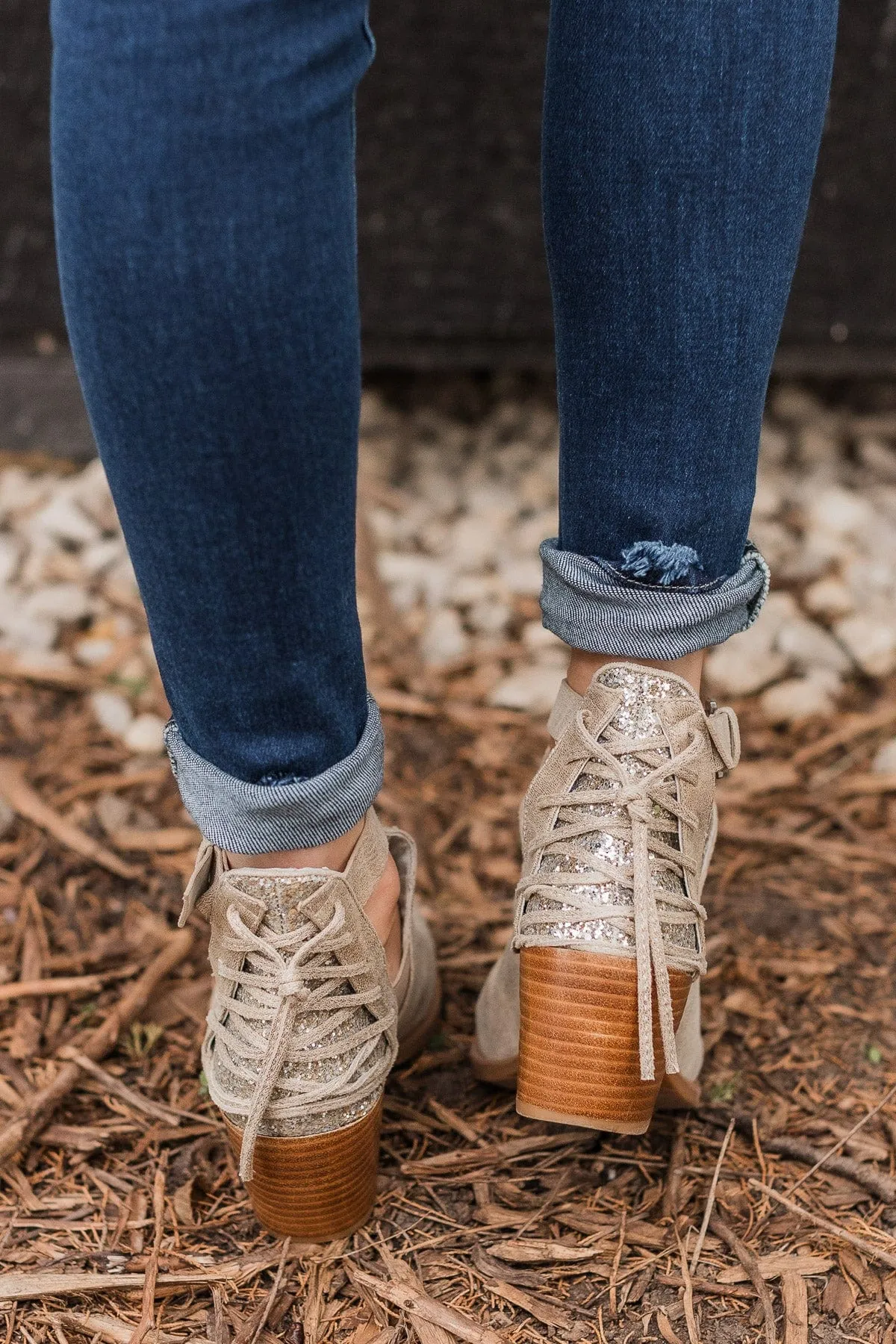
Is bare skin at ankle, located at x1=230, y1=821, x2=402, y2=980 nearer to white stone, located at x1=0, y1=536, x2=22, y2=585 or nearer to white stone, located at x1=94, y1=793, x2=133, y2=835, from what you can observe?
white stone, located at x1=94, y1=793, x2=133, y2=835

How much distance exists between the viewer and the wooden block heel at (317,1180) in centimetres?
84

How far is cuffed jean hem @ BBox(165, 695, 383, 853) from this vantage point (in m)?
0.77

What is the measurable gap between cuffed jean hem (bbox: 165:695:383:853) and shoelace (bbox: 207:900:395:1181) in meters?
0.06

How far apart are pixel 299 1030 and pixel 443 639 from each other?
1.11 m

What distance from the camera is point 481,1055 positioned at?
1033 millimetres

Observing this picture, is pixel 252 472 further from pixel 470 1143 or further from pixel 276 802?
pixel 470 1143

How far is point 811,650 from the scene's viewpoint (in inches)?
71.0

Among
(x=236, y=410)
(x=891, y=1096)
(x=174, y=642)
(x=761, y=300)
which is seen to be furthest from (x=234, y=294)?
(x=891, y=1096)

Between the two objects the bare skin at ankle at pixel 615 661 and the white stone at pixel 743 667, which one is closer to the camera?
the bare skin at ankle at pixel 615 661

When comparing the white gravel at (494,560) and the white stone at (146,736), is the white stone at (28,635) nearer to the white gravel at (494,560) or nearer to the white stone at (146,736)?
the white gravel at (494,560)

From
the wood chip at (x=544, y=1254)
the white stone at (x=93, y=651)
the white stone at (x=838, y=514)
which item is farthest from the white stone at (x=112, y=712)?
the white stone at (x=838, y=514)

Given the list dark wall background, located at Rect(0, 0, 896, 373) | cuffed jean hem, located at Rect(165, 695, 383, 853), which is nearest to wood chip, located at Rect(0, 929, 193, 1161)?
cuffed jean hem, located at Rect(165, 695, 383, 853)

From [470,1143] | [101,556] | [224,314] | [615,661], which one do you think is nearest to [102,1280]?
[470,1143]

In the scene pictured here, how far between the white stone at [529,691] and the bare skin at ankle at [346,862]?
0.78 meters
